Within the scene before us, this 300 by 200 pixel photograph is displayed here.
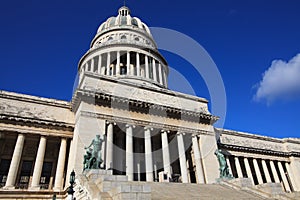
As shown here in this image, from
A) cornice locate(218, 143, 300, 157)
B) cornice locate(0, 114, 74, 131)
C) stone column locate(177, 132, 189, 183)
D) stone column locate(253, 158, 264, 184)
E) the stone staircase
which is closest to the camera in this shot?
the stone staircase

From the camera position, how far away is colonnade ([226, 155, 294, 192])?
3262 cm

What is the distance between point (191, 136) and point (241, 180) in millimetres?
8552

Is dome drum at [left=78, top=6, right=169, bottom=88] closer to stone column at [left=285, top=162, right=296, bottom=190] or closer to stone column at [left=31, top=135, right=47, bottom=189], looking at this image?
stone column at [left=31, top=135, right=47, bottom=189]

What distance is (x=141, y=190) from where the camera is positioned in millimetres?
9648

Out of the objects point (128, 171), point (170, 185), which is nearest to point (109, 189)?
point (170, 185)

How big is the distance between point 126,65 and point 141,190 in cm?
3072

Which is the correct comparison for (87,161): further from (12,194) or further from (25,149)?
(25,149)

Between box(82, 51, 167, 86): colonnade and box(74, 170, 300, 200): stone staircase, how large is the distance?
22508 mm

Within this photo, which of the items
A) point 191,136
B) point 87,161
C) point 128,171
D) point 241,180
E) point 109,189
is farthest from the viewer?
point 191,136

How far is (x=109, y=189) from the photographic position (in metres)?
11.2

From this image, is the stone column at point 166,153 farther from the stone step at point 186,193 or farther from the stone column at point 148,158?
the stone step at point 186,193

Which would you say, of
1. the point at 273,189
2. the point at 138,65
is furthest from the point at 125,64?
the point at 273,189

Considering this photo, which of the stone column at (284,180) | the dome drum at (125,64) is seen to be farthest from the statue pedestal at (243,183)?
the stone column at (284,180)

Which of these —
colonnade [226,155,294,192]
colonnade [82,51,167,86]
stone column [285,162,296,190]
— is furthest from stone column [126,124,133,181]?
stone column [285,162,296,190]
